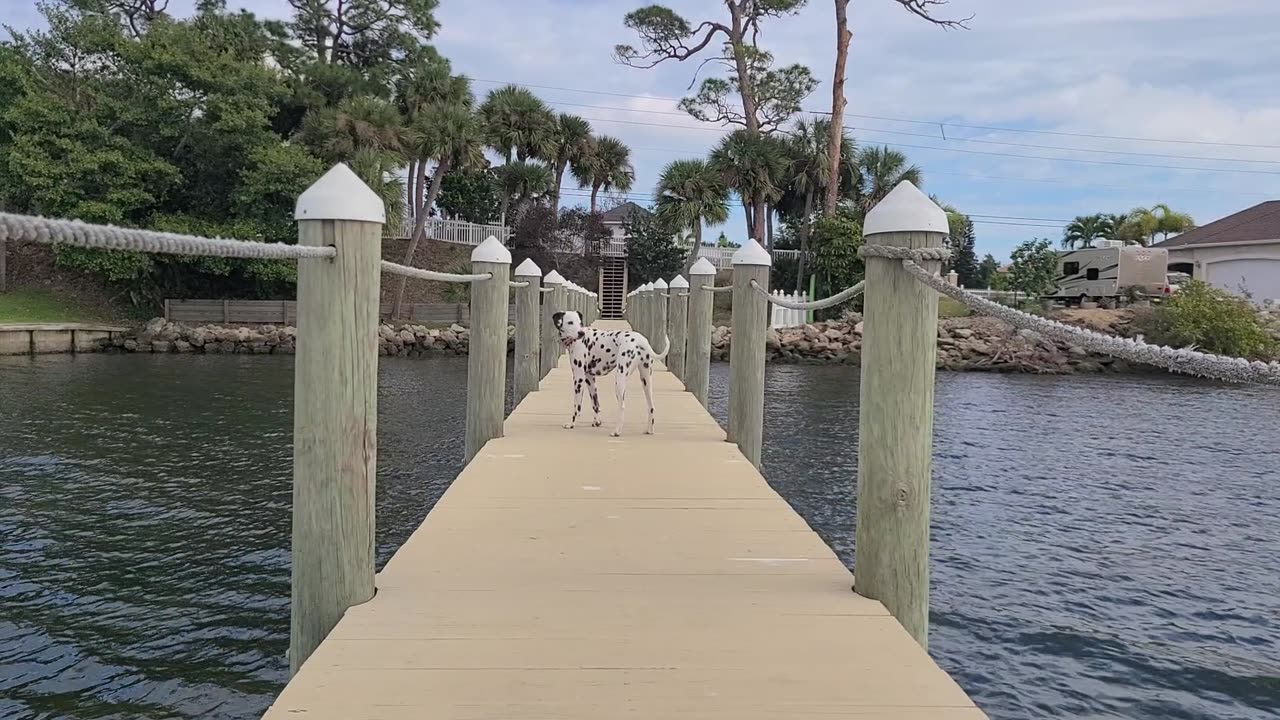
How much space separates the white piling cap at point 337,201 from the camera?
107 inches

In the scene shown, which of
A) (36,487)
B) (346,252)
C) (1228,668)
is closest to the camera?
(346,252)

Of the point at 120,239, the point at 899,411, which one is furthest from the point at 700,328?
the point at 120,239

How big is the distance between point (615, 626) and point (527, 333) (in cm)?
675

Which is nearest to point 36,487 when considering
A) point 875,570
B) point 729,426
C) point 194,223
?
point 729,426

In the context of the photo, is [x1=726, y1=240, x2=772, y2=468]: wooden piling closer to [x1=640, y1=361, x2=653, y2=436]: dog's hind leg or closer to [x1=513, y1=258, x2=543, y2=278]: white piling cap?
[x1=640, y1=361, x2=653, y2=436]: dog's hind leg

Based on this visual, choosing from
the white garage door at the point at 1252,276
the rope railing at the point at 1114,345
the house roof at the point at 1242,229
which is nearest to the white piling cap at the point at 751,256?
the rope railing at the point at 1114,345

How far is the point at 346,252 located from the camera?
2746 millimetres

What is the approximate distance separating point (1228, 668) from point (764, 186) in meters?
31.1

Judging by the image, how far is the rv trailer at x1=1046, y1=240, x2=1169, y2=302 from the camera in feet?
109

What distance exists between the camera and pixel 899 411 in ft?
9.76

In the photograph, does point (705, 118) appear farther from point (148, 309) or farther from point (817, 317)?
point (148, 309)

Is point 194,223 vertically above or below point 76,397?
above

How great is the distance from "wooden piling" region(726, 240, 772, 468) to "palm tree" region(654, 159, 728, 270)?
29.5 m

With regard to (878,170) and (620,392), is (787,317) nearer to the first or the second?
(878,170)
